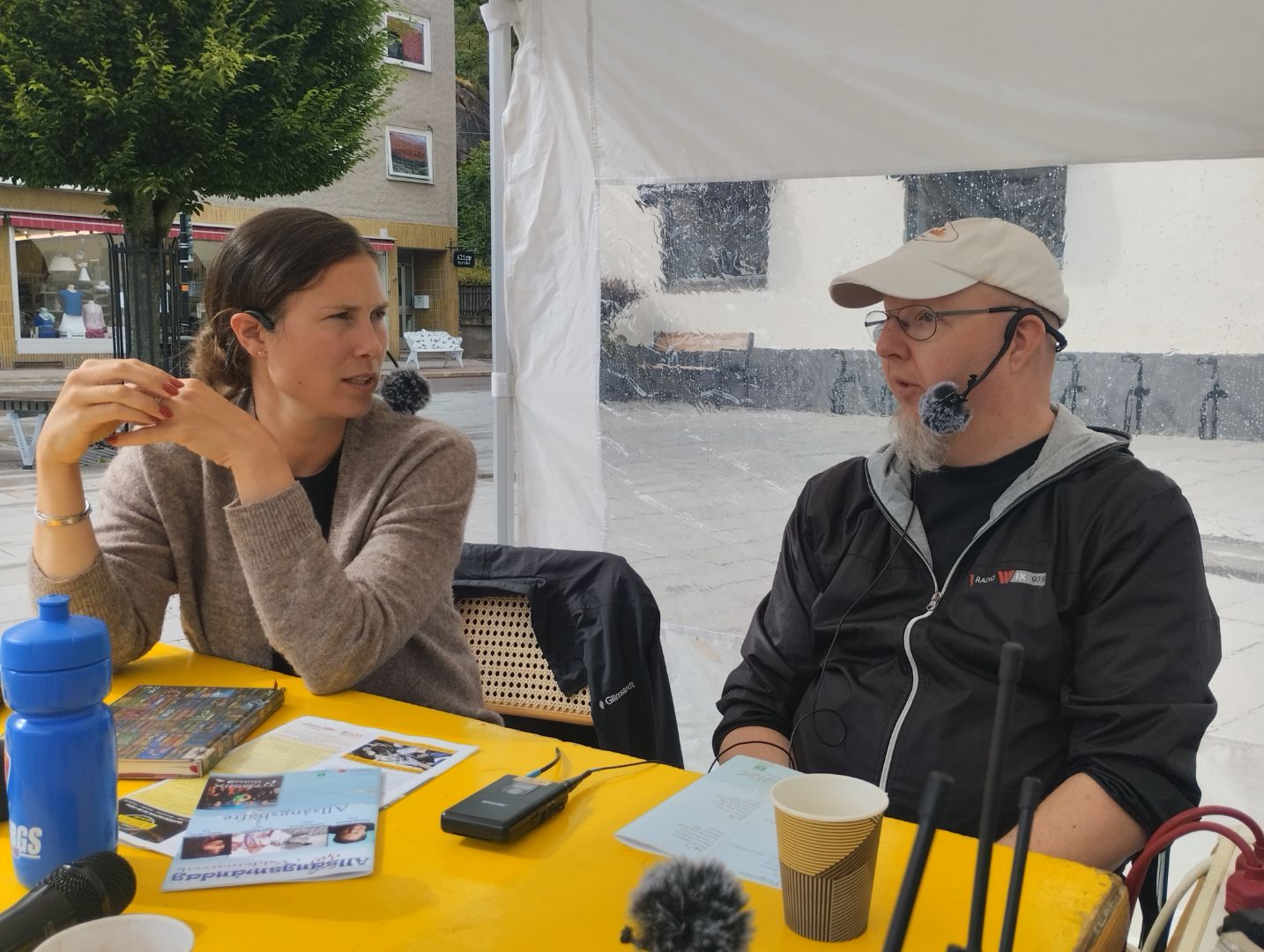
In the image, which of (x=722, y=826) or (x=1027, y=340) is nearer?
(x=722, y=826)

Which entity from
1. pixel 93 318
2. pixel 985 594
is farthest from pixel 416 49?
pixel 985 594

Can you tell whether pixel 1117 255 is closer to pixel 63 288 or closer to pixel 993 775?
pixel 993 775

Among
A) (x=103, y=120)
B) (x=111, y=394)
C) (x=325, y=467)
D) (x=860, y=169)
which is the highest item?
(x=103, y=120)

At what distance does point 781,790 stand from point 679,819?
30 centimetres

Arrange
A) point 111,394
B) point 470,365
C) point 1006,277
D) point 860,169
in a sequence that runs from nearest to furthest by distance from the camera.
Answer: point 111,394 → point 1006,277 → point 860,169 → point 470,365

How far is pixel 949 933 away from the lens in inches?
36.2

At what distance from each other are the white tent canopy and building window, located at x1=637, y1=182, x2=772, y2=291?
1.9 inches

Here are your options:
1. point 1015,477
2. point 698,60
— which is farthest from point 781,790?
point 698,60

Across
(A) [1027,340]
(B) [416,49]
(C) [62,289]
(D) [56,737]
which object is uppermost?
(B) [416,49]

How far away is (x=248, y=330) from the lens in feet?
6.01

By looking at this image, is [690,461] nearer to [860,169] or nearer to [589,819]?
[860,169]

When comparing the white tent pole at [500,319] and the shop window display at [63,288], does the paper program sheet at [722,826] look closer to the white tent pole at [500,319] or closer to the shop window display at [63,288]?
the white tent pole at [500,319]

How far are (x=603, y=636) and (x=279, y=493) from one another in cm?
79

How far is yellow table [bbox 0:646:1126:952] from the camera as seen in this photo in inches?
35.9
